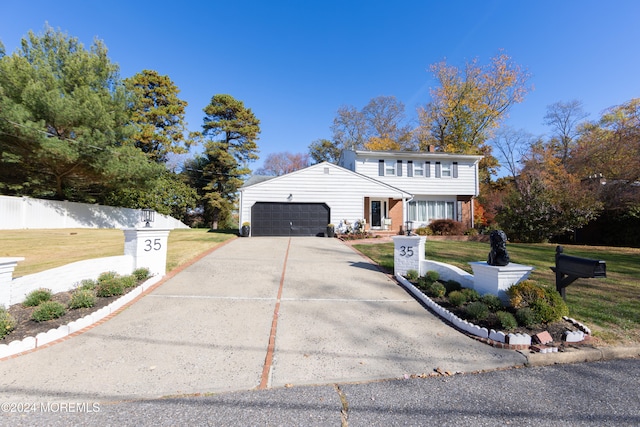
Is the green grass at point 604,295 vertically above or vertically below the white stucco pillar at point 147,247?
below

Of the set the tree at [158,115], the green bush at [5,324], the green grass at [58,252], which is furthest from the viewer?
the tree at [158,115]

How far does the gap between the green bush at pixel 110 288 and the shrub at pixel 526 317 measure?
6661 millimetres

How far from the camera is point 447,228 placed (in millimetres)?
18219

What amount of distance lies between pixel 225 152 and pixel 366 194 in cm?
1579

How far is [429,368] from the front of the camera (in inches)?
127

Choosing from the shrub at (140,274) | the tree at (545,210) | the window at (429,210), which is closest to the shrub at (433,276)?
the shrub at (140,274)

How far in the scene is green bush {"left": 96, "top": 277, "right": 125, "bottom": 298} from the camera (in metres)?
5.20

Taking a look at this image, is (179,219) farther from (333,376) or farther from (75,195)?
(333,376)

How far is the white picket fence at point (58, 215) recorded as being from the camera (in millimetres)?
14707

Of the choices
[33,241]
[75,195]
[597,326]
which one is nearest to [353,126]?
[75,195]

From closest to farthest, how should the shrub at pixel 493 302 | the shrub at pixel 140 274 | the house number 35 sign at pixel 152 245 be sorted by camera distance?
the shrub at pixel 493 302
the shrub at pixel 140 274
the house number 35 sign at pixel 152 245

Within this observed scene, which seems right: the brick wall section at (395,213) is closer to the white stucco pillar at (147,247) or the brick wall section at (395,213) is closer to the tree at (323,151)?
the white stucco pillar at (147,247)

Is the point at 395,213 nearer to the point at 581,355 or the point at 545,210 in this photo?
the point at 545,210

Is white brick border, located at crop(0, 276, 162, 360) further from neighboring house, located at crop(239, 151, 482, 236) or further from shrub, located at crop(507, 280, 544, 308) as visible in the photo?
neighboring house, located at crop(239, 151, 482, 236)
